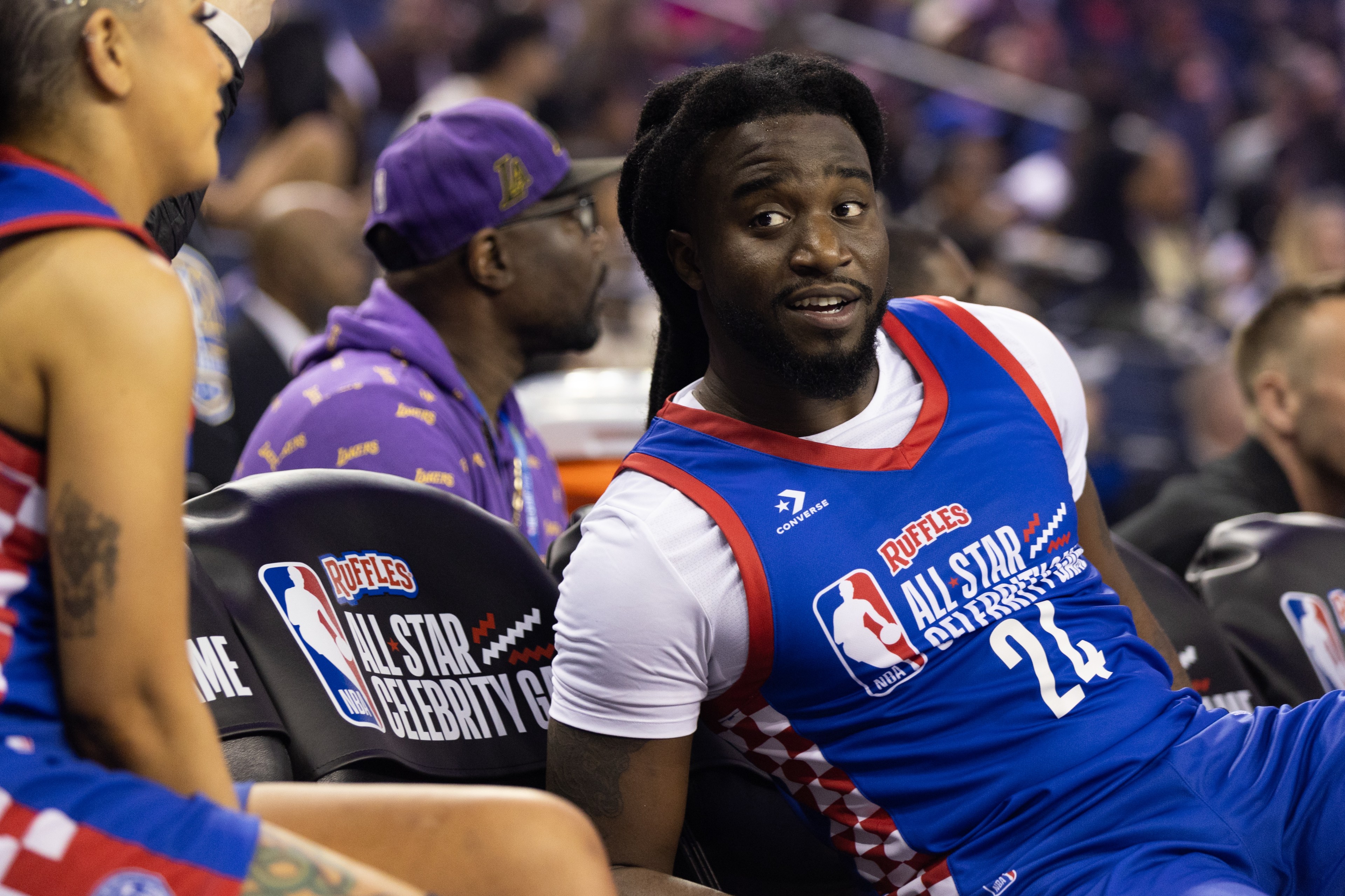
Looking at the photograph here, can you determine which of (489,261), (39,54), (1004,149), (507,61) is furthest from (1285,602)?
(1004,149)

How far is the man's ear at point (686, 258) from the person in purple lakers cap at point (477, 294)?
87 centimetres

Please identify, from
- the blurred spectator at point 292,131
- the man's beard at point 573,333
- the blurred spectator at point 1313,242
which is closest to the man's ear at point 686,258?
the man's beard at point 573,333

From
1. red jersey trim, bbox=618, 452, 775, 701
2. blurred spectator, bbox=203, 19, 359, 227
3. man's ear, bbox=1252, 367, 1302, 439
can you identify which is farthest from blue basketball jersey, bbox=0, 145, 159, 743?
blurred spectator, bbox=203, 19, 359, 227

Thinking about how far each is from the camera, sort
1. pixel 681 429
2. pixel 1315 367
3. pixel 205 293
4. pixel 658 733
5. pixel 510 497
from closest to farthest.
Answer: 1. pixel 658 733
2. pixel 681 429
3. pixel 510 497
4. pixel 1315 367
5. pixel 205 293

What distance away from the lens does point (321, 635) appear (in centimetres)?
193

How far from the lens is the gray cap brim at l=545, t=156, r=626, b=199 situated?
315 centimetres

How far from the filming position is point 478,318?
3.14 meters

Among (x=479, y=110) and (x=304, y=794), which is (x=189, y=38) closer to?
(x=304, y=794)

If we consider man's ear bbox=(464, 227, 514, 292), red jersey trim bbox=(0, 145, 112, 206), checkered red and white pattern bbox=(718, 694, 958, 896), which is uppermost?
red jersey trim bbox=(0, 145, 112, 206)

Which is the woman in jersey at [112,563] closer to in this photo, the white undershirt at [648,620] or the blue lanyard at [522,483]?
the white undershirt at [648,620]

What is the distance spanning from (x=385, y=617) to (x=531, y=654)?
0.23 meters

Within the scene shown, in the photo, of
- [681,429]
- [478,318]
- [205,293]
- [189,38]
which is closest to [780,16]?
[205,293]

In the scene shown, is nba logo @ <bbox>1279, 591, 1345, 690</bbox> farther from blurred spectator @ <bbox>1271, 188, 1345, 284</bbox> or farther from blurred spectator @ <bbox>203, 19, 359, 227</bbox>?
blurred spectator @ <bbox>1271, 188, 1345, 284</bbox>

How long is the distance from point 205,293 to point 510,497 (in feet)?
5.27
